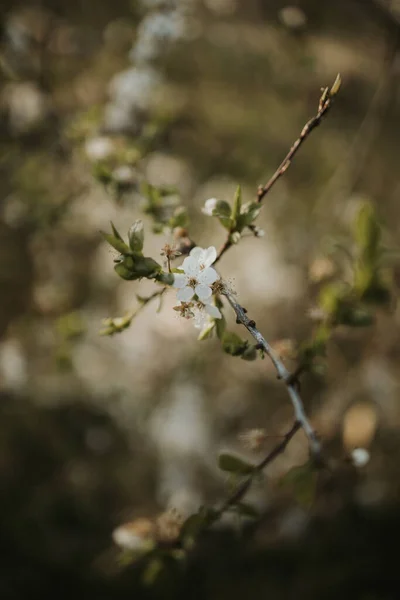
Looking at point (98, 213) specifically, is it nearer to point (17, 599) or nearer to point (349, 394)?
point (349, 394)

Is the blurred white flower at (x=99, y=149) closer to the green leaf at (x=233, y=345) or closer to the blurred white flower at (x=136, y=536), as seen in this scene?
the green leaf at (x=233, y=345)

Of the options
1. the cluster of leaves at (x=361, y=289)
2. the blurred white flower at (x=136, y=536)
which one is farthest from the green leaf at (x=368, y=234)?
the blurred white flower at (x=136, y=536)

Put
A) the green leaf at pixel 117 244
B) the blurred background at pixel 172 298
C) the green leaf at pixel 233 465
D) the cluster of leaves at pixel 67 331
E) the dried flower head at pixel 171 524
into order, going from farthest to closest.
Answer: the blurred background at pixel 172 298
the cluster of leaves at pixel 67 331
the dried flower head at pixel 171 524
the green leaf at pixel 233 465
the green leaf at pixel 117 244

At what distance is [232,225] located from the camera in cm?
57

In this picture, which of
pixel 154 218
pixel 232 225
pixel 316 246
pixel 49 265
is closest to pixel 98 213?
pixel 49 265

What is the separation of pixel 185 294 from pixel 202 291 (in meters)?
0.02

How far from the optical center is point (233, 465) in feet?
1.96

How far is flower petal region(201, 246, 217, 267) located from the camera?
1.69 feet

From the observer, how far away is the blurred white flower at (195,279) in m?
0.49

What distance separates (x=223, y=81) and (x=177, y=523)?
→ 169 cm

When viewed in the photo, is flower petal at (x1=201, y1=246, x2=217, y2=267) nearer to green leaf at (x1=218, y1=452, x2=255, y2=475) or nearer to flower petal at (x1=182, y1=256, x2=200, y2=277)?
flower petal at (x1=182, y1=256, x2=200, y2=277)

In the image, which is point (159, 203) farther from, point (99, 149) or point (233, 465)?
point (233, 465)

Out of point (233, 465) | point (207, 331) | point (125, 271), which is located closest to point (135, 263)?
point (125, 271)

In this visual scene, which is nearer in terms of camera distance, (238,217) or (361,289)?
(238,217)
